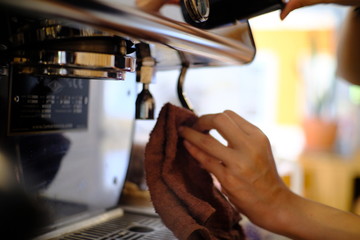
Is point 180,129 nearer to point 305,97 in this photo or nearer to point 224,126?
point 224,126

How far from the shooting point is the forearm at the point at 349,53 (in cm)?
93

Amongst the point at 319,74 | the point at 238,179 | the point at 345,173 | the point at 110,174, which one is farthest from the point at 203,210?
the point at 319,74

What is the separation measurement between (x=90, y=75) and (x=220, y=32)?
194mm

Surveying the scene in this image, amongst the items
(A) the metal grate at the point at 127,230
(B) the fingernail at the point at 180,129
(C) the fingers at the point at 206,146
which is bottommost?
(A) the metal grate at the point at 127,230

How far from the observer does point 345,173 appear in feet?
6.44

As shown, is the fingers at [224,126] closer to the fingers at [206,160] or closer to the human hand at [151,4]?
the fingers at [206,160]

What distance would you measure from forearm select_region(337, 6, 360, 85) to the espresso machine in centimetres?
43

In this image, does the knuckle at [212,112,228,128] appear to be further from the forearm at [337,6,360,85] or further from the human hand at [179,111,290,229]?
the forearm at [337,6,360,85]

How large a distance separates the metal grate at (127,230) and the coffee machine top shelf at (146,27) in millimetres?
232

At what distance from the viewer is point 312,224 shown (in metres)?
0.57

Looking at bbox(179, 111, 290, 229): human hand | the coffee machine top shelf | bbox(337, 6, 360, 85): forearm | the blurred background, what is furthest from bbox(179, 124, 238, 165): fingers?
the blurred background

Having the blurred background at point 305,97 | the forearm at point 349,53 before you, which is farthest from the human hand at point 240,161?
the blurred background at point 305,97

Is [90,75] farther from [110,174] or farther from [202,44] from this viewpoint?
[110,174]

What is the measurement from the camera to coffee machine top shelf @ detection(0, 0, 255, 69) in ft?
0.93
